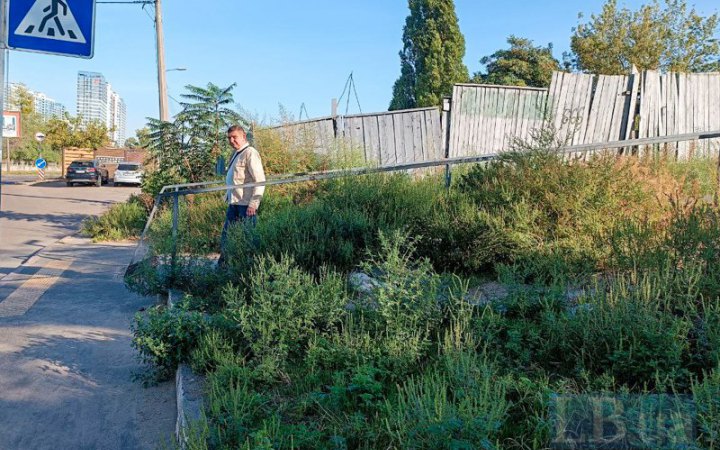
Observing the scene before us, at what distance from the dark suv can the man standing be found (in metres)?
29.7

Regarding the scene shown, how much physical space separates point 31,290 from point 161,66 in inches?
515

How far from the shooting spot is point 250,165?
6.76 m

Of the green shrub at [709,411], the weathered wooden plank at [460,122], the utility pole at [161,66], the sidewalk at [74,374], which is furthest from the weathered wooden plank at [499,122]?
the utility pole at [161,66]

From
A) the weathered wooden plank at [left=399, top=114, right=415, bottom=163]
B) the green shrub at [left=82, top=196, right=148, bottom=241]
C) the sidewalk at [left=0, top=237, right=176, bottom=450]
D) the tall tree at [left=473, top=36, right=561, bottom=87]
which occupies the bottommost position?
the sidewalk at [left=0, top=237, right=176, bottom=450]

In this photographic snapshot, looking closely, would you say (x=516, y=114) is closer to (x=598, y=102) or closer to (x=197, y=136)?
(x=598, y=102)

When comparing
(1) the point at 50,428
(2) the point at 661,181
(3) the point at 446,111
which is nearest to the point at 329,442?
(1) the point at 50,428

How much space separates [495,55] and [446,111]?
91.3ft

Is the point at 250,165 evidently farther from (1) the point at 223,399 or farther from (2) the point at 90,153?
(2) the point at 90,153

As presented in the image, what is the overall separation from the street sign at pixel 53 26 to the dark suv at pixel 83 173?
102ft

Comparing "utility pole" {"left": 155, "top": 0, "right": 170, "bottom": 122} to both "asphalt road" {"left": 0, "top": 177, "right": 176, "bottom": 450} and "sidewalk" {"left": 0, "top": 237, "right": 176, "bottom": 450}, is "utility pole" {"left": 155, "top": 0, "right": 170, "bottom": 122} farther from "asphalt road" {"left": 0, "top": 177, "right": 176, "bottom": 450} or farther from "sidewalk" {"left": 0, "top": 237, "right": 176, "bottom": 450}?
"sidewalk" {"left": 0, "top": 237, "right": 176, "bottom": 450}

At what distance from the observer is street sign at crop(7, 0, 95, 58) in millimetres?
4594

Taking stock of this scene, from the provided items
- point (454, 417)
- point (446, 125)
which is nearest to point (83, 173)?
point (446, 125)

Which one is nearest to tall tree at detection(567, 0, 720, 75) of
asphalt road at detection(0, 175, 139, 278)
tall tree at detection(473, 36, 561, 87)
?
tall tree at detection(473, 36, 561, 87)

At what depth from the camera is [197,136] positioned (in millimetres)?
12320
